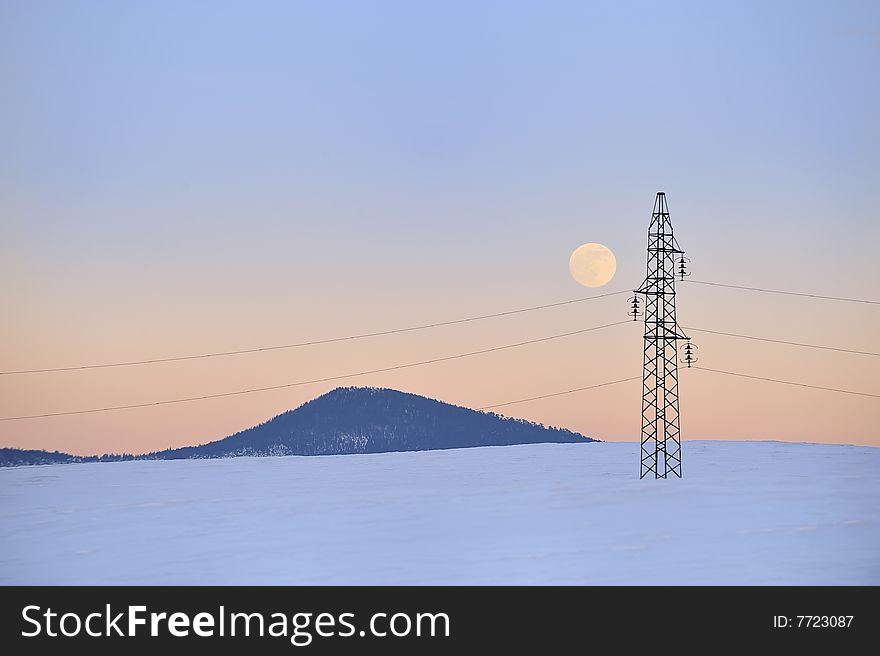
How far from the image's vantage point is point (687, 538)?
105 ft

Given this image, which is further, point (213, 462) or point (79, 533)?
point (213, 462)

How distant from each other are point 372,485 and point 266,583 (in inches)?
1024

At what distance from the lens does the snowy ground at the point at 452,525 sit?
27125 mm

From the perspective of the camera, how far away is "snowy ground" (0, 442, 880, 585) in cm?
2712

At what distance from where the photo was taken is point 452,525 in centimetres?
3534
